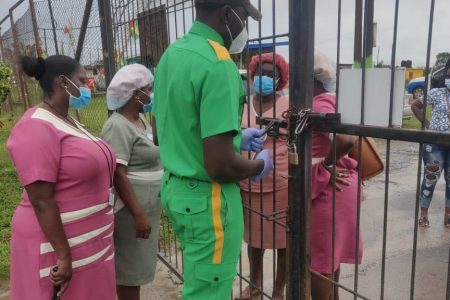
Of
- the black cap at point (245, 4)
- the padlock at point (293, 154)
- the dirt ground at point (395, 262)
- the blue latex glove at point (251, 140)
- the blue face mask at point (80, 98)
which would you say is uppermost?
the black cap at point (245, 4)

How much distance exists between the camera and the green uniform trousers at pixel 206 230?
5.40ft

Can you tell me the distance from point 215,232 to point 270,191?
1087 millimetres

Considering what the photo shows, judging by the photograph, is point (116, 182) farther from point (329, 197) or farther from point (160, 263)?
point (160, 263)


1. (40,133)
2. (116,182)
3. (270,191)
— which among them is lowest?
(270,191)

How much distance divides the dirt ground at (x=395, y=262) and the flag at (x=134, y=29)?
1.92m

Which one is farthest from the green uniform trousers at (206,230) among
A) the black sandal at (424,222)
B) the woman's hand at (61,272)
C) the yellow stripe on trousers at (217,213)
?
the black sandal at (424,222)

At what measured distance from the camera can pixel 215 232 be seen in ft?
5.42

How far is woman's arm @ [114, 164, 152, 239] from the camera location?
233cm

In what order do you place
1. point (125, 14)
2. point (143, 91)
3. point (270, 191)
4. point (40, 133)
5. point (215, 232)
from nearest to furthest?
point (215, 232) < point (40, 133) < point (143, 91) < point (270, 191) < point (125, 14)

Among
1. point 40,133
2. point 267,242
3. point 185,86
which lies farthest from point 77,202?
point 267,242

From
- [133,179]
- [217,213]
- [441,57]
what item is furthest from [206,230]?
[441,57]

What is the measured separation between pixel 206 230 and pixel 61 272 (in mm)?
722

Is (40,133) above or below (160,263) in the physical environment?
above

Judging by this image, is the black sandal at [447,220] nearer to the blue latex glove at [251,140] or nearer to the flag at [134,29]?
the blue latex glove at [251,140]
